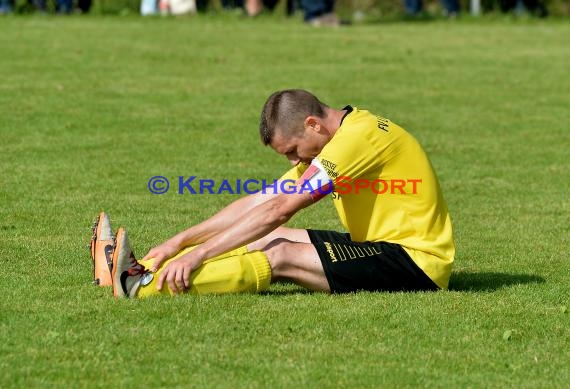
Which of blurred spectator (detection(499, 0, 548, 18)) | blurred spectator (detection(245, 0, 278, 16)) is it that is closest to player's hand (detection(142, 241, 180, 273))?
blurred spectator (detection(245, 0, 278, 16))

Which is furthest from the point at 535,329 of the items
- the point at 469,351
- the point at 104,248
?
the point at 104,248

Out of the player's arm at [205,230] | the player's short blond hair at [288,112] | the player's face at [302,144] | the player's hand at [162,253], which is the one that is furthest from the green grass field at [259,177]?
the player's short blond hair at [288,112]

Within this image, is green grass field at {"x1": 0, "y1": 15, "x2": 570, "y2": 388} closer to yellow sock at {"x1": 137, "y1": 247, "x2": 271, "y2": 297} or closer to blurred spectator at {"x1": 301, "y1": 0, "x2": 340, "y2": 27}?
yellow sock at {"x1": 137, "y1": 247, "x2": 271, "y2": 297}

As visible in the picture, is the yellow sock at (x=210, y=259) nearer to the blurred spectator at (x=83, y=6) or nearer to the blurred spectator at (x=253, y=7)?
the blurred spectator at (x=253, y=7)

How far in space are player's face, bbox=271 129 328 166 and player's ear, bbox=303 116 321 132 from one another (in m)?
0.02

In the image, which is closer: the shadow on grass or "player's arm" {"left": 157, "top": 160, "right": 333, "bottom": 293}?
"player's arm" {"left": 157, "top": 160, "right": 333, "bottom": 293}

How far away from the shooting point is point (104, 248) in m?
7.56

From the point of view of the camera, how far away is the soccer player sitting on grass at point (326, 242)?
7094 mm

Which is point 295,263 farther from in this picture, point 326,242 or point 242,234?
point 242,234

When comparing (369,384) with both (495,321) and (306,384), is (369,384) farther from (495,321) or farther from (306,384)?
(495,321)

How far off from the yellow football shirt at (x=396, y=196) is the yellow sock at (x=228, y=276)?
2.18 feet

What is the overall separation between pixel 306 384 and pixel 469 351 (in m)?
1.05

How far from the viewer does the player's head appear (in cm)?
717

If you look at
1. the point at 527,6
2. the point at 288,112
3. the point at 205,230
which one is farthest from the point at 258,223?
the point at 527,6
